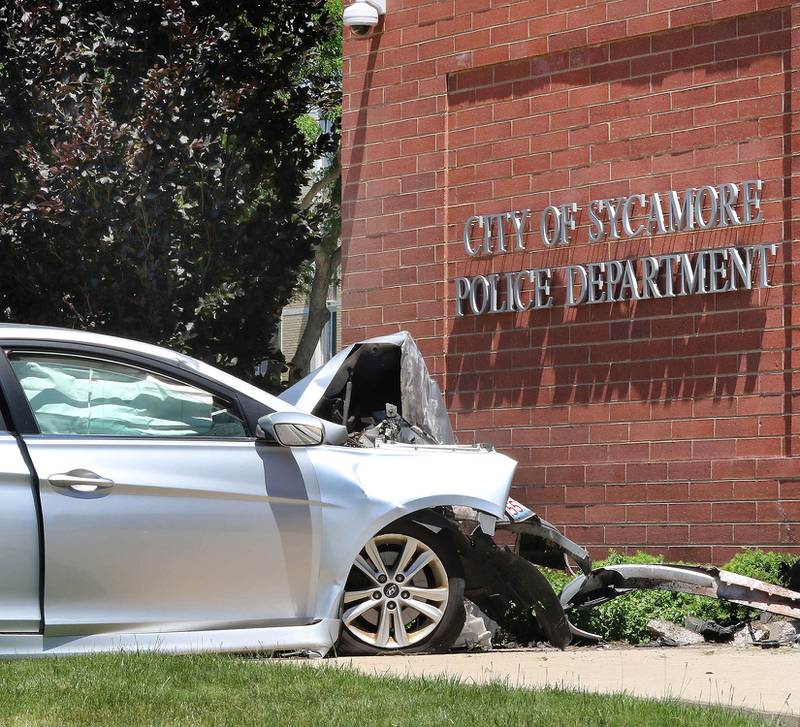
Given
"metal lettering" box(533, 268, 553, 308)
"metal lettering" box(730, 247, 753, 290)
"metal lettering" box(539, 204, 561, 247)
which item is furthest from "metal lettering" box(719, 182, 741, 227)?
"metal lettering" box(533, 268, 553, 308)

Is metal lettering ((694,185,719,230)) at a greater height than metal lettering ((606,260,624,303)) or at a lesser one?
greater

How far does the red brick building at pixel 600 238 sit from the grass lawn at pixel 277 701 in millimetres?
4959

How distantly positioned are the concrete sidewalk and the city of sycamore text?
3245mm

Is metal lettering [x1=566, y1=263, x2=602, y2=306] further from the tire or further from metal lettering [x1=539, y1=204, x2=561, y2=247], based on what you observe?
the tire

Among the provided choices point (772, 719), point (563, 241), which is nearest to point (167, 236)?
point (563, 241)

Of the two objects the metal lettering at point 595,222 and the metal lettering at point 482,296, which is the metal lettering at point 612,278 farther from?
the metal lettering at point 482,296

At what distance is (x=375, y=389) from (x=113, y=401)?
2.51 metres

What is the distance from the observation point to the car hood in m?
8.88

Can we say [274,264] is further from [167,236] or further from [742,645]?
[742,645]

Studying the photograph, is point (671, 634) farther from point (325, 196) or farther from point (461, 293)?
point (325, 196)

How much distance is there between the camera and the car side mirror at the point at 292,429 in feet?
23.0

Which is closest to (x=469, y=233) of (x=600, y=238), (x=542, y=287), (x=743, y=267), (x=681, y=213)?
(x=542, y=287)

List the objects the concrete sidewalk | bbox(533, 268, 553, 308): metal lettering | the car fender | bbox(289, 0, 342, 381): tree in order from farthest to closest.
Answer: bbox(289, 0, 342, 381): tree < bbox(533, 268, 553, 308): metal lettering < the car fender < the concrete sidewalk

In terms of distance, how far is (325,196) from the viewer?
24.0 meters
